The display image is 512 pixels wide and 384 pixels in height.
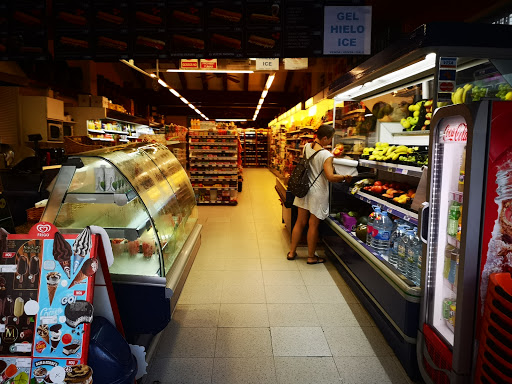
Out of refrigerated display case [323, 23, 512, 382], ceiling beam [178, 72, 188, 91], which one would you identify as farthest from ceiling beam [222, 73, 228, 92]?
refrigerated display case [323, 23, 512, 382]

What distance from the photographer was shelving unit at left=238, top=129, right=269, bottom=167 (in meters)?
24.6

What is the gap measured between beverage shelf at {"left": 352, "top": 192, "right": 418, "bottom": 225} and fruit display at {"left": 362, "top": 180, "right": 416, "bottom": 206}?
0.05 metres

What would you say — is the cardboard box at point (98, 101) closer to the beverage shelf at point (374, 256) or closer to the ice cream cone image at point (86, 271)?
the beverage shelf at point (374, 256)

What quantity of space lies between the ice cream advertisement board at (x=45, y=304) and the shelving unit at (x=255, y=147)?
22.8 metres

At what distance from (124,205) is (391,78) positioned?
9.52 feet

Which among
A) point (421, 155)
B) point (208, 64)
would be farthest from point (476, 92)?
point (208, 64)

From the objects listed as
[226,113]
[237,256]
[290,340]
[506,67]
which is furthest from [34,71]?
[226,113]

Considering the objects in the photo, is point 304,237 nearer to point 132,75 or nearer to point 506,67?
point 506,67

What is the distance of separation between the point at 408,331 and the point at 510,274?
92 centimetres

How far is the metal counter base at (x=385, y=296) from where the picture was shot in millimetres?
2547

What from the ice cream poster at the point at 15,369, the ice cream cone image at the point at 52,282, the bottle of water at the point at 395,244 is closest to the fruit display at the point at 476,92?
the bottle of water at the point at 395,244

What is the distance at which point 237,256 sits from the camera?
17.5ft

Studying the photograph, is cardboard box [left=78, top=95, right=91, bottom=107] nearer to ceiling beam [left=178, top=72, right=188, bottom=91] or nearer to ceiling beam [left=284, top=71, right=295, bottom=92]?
ceiling beam [left=178, top=72, right=188, bottom=91]

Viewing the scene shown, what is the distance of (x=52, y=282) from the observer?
1931 millimetres
